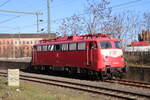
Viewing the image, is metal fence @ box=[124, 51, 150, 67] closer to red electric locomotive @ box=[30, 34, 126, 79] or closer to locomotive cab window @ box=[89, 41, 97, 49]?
→ red electric locomotive @ box=[30, 34, 126, 79]

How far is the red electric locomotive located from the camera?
21.5 metres

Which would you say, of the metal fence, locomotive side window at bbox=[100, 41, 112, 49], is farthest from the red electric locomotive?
the metal fence

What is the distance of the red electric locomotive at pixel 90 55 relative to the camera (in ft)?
70.5

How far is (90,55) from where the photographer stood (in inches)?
872

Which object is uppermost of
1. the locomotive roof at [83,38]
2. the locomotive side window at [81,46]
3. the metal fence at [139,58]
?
the locomotive roof at [83,38]

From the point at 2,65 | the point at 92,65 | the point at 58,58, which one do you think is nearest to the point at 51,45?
the point at 58,58

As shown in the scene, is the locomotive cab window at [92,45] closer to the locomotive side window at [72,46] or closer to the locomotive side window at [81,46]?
the locomotive side window at [81,46]

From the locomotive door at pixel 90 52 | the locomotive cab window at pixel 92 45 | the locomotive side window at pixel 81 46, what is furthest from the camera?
the locomotive side window at pixel 81 46

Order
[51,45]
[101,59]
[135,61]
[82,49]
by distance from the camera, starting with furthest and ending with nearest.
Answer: [135,61] < [51,45] < [82,49] < [101,59]

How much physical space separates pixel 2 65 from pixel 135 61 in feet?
78.4

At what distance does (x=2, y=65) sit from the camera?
47531 millimetres

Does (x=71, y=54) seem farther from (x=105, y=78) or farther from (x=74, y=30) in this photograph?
(x=74, y=30)

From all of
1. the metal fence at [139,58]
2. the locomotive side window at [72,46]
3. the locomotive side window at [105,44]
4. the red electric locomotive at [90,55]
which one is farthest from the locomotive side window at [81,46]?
the metal fence at [139,58]

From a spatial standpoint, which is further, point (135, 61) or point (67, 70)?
point (135, 61)
